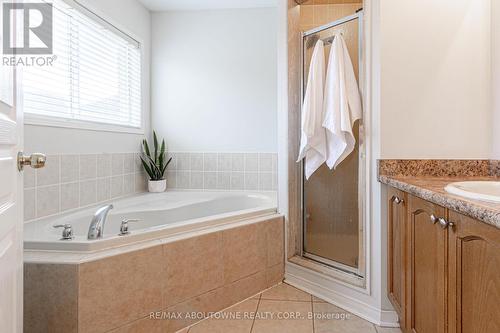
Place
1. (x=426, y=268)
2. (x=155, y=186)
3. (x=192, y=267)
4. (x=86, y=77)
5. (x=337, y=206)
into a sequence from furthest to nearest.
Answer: (x=155, y=186)
(x=86, y=77)
(x=337, y=206)
(x=192, y=267)
(x=426, y=268)

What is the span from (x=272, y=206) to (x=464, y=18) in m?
1.64

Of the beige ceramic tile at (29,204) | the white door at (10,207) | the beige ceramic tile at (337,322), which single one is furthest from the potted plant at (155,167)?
the white door at (10,207)

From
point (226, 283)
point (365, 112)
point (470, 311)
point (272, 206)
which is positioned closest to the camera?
point (470, 311)

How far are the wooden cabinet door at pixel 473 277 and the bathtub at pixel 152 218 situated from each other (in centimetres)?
134

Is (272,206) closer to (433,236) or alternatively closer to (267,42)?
(433,236)

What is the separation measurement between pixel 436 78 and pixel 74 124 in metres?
2.33

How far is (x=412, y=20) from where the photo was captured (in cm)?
170

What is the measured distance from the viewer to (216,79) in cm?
324

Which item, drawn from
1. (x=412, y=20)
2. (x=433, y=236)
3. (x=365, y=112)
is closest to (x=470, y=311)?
(x=433, y=236)

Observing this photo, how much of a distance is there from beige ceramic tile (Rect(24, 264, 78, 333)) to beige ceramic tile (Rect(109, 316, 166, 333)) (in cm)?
23

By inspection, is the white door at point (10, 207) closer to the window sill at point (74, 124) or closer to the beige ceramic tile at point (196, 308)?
the beige ceramic tile at point (196, 308)

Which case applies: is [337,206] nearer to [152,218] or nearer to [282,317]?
[282,317]

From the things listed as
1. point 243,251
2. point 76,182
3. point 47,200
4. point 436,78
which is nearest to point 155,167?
point 76,182

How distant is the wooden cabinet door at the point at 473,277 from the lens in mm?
760
